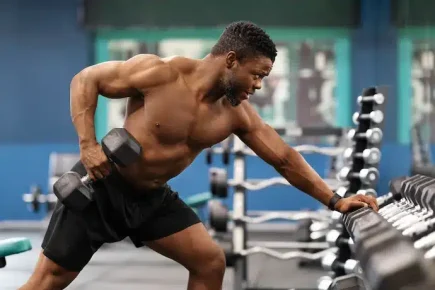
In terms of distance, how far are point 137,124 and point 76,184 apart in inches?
12.2

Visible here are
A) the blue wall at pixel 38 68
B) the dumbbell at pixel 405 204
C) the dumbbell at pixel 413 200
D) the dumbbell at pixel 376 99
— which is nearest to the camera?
the dumbbell at pixel 413 200

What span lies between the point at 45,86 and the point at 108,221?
532 centimetres

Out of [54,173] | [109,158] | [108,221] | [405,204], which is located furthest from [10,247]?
[54,173]

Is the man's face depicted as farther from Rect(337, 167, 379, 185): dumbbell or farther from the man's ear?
Rect(337, 167, 379, 185): dumbbell

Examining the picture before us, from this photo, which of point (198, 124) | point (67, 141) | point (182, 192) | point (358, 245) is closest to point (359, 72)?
point (182, 192)

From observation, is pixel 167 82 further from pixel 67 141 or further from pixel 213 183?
pixel 67 141

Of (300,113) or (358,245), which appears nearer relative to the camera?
(358,245)

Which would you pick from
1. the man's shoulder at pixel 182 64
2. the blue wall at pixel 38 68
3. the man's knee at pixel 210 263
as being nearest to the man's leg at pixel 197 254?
the man's knee at pixel 210 263

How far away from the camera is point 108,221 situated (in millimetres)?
2170

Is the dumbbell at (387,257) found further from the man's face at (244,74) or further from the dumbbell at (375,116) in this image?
the dumbbell at (375,116)

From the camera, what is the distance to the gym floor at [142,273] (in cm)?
408

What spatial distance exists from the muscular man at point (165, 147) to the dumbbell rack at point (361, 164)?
0.85 metres

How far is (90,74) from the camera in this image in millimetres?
2059

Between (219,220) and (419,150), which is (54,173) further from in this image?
(419,150)
